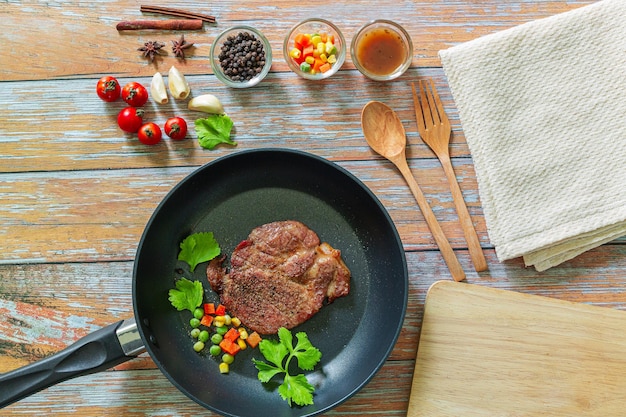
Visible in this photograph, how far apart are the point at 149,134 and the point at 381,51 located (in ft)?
2.63

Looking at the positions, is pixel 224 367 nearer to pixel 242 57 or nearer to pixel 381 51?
pixel 242 57

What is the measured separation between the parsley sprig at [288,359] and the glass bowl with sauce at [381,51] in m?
0.89

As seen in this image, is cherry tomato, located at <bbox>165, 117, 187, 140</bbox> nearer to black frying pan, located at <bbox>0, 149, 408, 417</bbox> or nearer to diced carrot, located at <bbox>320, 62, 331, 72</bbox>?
black frying pan, located at <bbox>0, 149, 408, 417</bbox>

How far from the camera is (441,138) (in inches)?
68.1

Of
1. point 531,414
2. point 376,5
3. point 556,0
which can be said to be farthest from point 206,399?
point 556,0

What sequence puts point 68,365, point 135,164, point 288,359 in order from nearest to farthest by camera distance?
1. point 68,365
2. point 288,359
3. point 135,164

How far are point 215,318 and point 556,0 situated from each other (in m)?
1.56

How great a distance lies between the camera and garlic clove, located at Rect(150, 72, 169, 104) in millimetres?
1724

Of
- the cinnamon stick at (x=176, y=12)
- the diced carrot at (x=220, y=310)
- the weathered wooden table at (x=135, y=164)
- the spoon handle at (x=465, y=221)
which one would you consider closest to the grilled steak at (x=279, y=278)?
the diced carrot at (x=220, y=310)

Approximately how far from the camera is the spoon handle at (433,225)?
1.70m

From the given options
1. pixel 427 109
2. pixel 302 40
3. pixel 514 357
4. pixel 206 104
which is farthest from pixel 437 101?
pixel 514 357

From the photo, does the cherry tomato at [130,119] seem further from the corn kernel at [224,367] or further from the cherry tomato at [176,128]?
the corn kernel at [224,367]

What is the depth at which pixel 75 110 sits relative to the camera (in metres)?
1.78

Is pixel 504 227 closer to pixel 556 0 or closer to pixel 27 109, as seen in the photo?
pixel 556 0
